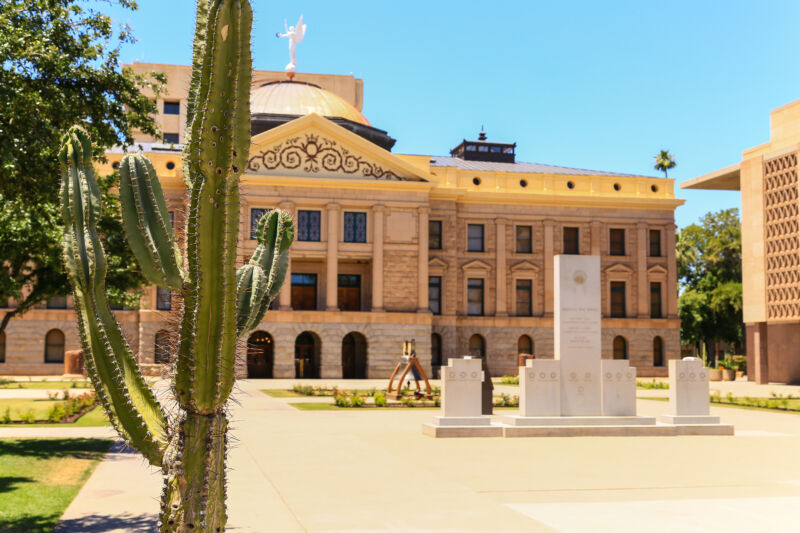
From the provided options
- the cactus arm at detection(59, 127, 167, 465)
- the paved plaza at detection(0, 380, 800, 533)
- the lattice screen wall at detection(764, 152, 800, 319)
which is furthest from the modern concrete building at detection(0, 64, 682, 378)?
the cactus arm at detection(59, 127, 167, 465)

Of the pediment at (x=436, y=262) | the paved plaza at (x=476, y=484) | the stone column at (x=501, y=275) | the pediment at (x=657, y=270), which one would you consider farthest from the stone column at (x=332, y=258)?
the paved plaza at (x=476, y=484)

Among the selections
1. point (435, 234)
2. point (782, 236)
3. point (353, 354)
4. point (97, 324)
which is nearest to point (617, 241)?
point (435, 234)

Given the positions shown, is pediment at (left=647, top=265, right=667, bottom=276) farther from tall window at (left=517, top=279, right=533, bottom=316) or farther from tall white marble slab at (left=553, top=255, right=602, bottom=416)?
tall white marble slab at (left=553, top=255, right=602, bottom=416)

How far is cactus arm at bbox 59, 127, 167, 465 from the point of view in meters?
5.52

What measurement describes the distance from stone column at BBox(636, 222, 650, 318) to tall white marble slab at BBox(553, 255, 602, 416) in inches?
1709

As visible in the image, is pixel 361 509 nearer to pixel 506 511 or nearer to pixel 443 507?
pixel 443 507

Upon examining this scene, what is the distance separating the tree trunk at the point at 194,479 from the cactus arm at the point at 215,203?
0.66 ft

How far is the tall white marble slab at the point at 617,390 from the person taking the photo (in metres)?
21.1

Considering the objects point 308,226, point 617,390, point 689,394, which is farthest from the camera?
point 308,226

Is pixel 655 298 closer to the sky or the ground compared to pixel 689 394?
closer to the sky

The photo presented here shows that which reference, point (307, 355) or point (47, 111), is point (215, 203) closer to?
point (47, 111)

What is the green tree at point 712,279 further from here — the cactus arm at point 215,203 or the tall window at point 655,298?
the cactus arm at point 215,203

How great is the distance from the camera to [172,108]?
78.2 metres

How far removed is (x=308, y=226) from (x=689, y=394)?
1445 inches
